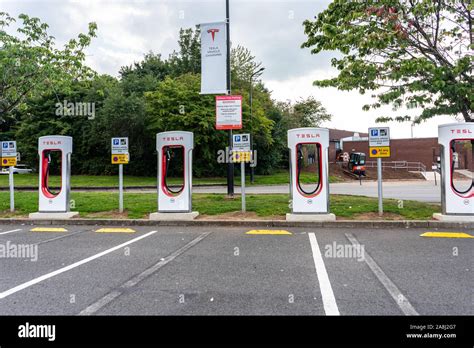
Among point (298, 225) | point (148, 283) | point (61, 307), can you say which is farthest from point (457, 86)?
point (61, 307)

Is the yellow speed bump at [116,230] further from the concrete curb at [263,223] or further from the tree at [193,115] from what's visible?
the tree at [193,115]

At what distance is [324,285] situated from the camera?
433cm

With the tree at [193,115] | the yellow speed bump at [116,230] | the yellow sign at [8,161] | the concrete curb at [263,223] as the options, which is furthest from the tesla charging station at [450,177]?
the tree at [193,115]

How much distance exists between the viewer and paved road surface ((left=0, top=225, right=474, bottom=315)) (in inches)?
146

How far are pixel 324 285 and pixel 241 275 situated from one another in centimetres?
115

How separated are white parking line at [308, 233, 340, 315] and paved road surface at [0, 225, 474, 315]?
0.01 meters

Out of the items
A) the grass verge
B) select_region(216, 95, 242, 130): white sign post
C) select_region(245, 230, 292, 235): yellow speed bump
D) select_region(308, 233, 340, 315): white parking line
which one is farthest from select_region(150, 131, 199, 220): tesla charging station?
select_region(308, 233, 340, 315): white parking line

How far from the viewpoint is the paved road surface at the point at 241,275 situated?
12.2 feet

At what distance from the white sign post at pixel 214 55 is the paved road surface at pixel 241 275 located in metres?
5.87

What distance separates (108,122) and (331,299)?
27.9 meters

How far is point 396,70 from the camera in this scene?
29.6 ft

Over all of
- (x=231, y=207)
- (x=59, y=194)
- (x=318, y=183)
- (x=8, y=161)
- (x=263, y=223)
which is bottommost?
(x=263, y=223)

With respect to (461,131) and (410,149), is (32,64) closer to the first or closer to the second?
(461,131)

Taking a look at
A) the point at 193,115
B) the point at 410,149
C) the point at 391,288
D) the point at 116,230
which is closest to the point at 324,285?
the point at 391,288
